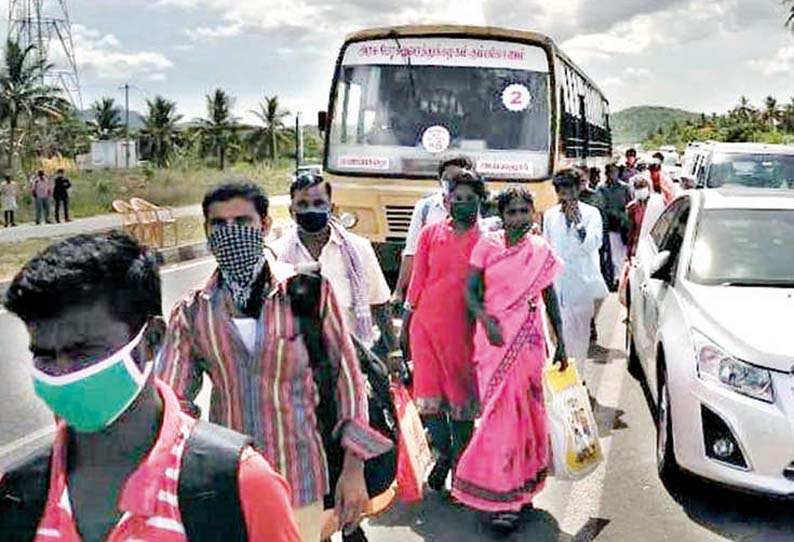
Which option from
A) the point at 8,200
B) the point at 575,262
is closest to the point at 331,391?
the point at 575,262

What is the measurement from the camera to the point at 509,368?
494 centimetres

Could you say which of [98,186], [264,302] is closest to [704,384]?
[264,302]

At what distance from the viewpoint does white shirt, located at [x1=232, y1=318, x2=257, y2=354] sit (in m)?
2.95

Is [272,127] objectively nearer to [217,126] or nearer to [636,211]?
[217,126]

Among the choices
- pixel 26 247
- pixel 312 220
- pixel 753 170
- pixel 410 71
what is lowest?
pixel 26 247

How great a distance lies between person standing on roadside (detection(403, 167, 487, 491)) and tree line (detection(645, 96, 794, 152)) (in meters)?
68.1

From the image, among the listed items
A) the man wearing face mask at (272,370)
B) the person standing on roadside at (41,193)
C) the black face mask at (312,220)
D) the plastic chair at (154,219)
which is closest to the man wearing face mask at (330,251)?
the black face mask at (312,220)

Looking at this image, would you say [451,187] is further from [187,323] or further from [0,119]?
[0,119]

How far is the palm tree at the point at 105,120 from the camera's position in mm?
90938

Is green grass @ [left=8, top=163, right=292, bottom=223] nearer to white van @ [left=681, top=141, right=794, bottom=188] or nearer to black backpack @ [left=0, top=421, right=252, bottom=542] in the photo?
white van @ [left=681, top=141, right=794, bottom=188]

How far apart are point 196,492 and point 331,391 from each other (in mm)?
1303

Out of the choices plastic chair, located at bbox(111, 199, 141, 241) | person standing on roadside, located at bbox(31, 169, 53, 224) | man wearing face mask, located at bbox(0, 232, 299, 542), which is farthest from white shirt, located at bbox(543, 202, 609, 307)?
person standing on roadside, located at bbox(31, 169, 53, 224)

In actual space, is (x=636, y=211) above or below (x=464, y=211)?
below

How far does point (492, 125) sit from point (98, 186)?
1459 inches
